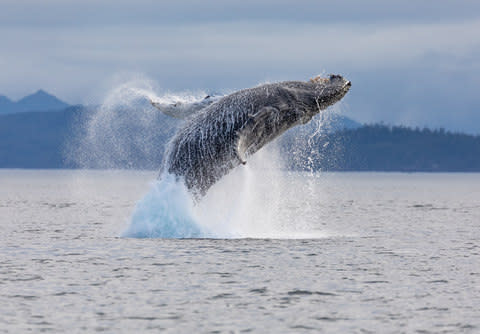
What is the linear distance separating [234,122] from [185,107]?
153 centimetres

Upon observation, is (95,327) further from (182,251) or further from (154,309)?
(182,251)

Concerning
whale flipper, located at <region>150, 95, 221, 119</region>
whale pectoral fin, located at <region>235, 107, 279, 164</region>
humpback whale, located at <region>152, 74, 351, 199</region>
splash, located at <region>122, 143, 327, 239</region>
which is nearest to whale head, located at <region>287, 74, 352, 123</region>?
humpback whale, located at <region>152, 74, 351, 199</region>

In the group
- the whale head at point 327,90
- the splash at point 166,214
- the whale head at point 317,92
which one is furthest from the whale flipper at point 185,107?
the whale head at point 327,90

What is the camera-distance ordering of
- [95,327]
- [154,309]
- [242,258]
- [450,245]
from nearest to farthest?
1. [95,327]
2. [154,309]
3. [242,258]
4. [450,245]

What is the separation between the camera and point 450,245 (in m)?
23.5

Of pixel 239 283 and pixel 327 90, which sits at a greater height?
pixel 327 90

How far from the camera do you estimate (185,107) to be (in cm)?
2006

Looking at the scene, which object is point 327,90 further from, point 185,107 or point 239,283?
point 239,283

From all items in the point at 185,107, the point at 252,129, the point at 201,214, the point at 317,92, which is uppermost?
the point at 317,92

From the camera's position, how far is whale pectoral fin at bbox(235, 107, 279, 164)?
1906 cm

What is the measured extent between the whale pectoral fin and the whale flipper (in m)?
1.23

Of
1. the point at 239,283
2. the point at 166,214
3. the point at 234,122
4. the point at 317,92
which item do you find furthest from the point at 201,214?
the point at 239,283

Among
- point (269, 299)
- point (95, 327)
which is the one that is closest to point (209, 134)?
point (269, 299)

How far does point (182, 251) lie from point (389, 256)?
16.7 ft
